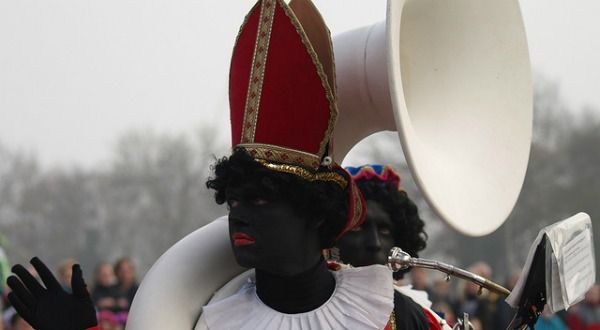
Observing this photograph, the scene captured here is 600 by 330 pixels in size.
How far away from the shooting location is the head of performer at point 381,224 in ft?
14.0

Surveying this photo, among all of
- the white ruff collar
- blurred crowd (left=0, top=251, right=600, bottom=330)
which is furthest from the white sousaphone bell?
blurred crowd (left=0, top=251, right=600, bottom=330)

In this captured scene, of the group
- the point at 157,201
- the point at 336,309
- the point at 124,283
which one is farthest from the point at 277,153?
the point at 157,201

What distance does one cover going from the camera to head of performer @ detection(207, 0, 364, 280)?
322cm

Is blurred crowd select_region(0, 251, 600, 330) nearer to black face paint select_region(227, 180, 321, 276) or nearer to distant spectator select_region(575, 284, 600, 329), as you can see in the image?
distant spectator select_region(575, 284, 600, 329)

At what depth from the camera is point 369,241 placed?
14.1 ft

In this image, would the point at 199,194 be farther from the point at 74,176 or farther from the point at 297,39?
the point at 297,39

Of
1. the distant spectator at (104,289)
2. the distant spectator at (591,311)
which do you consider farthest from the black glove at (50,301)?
the distant spectator at (591,311)

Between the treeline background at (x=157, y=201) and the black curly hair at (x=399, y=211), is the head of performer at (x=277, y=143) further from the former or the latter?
the treeline background at (x=157, y=201)

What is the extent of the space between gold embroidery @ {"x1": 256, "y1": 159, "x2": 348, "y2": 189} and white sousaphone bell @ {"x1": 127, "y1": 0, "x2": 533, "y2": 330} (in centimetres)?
26

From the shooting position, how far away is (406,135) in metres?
3.08

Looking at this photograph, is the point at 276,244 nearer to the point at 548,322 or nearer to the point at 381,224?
the point at 381,224

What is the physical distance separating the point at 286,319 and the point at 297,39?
0.81 m

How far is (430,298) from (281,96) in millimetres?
6495

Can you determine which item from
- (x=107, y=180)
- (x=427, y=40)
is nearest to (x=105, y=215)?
(x=107, y=180)
